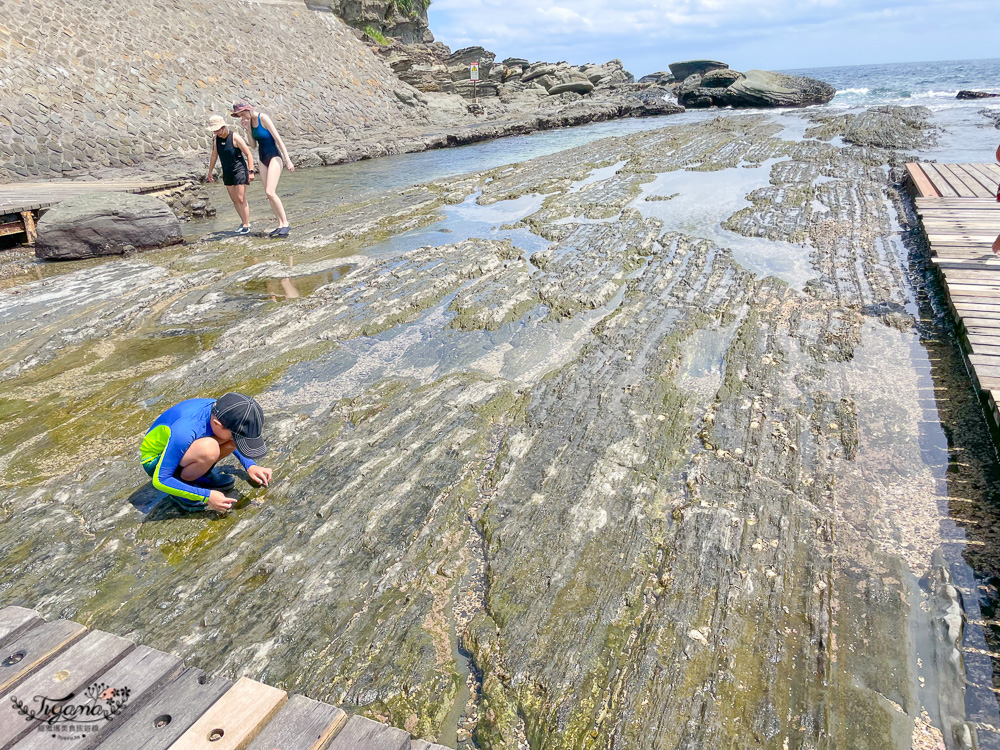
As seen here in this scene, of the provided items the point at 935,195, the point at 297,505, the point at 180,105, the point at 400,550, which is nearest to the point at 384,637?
the point at 400,550

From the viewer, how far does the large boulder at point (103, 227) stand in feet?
30.7

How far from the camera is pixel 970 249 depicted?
7.32 m

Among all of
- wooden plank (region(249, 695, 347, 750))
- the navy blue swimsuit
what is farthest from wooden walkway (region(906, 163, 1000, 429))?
the navy blue swimsuit

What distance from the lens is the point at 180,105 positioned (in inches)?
759

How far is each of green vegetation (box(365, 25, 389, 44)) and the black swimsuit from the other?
3431 centimetres

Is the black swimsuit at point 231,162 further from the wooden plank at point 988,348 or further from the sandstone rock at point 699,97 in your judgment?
the sandstone rock at point 699,97

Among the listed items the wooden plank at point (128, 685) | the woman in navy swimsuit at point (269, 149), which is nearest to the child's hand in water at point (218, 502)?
the wooden plank at point (128, 685)

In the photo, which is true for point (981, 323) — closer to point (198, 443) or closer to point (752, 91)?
point (198, 443)

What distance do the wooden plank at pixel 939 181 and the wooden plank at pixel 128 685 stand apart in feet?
40.7

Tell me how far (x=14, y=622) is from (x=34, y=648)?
0.27 metres

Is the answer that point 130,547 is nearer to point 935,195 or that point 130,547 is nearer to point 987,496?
point 987,496

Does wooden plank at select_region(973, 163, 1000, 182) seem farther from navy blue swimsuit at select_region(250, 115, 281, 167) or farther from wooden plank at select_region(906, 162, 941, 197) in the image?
navy blue swimsuit at select_region(250, 115, 281, 167)

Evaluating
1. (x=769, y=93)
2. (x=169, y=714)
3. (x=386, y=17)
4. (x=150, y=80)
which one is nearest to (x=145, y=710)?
(x=169, y=714)

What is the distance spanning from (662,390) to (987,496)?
92.7 inches
